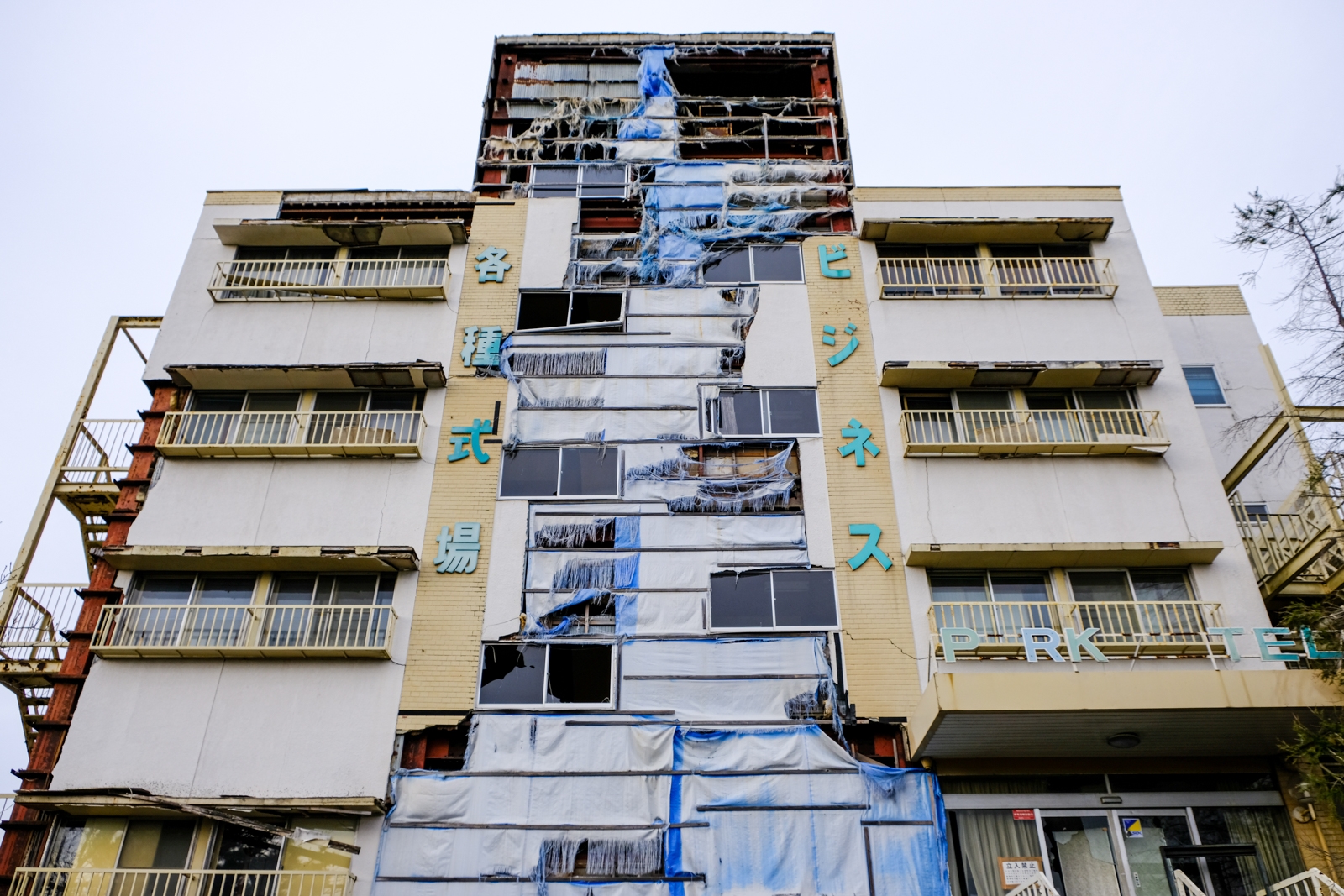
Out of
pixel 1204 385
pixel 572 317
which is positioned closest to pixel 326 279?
pixel 572 317

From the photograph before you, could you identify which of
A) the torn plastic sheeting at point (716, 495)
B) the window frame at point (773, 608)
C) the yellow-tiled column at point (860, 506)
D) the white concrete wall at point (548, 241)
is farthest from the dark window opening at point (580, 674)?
the white concrete wall at point (548, 241)

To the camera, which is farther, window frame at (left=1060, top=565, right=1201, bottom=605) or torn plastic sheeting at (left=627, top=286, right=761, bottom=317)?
torn plastic sheeting at (left=627, top=286, right=761, bottom=317)

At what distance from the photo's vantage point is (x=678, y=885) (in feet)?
46.1

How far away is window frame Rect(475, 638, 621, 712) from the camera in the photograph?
15.5 m

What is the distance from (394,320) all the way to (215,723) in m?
8.36

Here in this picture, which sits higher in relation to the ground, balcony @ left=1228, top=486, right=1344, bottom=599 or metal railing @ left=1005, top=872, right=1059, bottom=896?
balcony @ left=1228, top=486, right=1344, bottom=599

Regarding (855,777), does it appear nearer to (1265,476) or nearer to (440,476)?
(440,476)

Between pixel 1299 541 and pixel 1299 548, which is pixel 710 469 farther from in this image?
pixel 1299 541

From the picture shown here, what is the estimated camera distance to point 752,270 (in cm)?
2059

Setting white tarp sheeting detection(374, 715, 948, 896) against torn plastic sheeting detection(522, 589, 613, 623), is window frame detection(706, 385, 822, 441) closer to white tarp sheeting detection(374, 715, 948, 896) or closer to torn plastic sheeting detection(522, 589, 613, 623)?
torn plastic sheeting detection(522, 589, 613, 623)

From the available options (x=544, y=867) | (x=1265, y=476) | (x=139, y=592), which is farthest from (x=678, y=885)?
(x=1265, y=476)

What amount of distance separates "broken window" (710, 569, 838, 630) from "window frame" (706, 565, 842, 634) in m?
0.01

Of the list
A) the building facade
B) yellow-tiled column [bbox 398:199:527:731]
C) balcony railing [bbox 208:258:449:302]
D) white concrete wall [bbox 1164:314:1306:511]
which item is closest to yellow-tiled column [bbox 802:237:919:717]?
the building facade

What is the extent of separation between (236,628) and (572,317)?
8.47 m
